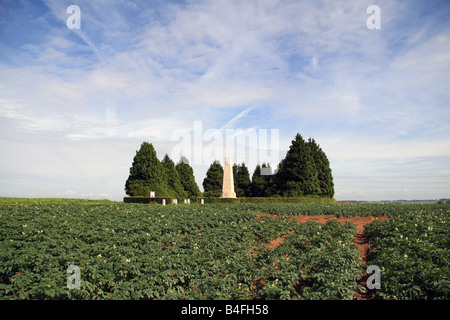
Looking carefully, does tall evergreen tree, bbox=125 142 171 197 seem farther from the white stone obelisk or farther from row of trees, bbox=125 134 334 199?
the white stone obelisk

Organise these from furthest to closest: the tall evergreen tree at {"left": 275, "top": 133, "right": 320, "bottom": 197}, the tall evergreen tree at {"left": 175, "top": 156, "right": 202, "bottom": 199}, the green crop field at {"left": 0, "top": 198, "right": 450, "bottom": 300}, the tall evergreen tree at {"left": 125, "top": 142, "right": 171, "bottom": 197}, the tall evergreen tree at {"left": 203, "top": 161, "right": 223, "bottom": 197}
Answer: the tall evergreen tree at {"left": 203, "top": 161, "right": 223, "bottom": 197}, the tall evergreen tree at {"left": 175, "top": 156, "right": 202, "bottom": 199}, the tall evergreen tree at {"left": 275, "top": 133, "right": 320, "bottom": 197}, the tall evergreen tree at {"left": 125, "top": 142, "right": 171, "bottom": 197}, the green crop field at {"left": 0, "top": 198, "right": 450, "bottom": 300}

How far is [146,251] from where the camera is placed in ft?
28.3

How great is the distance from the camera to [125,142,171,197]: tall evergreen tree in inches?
1388

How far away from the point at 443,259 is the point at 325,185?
39.2 meters

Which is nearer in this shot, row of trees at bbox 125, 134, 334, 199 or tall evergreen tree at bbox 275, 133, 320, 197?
row of trees at bbox 125, 134, 334, 199

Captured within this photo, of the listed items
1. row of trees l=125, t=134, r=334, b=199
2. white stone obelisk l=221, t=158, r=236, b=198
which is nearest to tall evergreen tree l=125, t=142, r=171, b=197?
row of trees l=125, t=134, r=334, b=199

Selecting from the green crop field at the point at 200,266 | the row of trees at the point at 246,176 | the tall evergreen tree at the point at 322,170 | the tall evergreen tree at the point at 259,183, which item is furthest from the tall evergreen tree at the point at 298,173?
the green crop field at the point at 200,266

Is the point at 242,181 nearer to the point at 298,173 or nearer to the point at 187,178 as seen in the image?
the point at 187,178

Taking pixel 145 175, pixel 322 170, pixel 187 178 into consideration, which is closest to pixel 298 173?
pixel 322 170

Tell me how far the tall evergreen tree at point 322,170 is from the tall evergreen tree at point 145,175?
80.3 feet

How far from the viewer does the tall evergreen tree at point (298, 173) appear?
1658 inches

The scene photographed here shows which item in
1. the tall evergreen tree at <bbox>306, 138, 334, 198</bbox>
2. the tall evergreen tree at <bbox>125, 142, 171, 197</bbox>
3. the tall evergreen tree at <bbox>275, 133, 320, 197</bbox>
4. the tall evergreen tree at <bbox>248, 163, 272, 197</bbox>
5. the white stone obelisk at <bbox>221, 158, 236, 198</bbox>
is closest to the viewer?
the tall evergreen tree at <bbox>125, 142, 171, 197</bbox>

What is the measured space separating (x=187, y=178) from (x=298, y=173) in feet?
76.4

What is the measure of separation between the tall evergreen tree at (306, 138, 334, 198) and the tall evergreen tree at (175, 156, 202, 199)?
78.2ft
